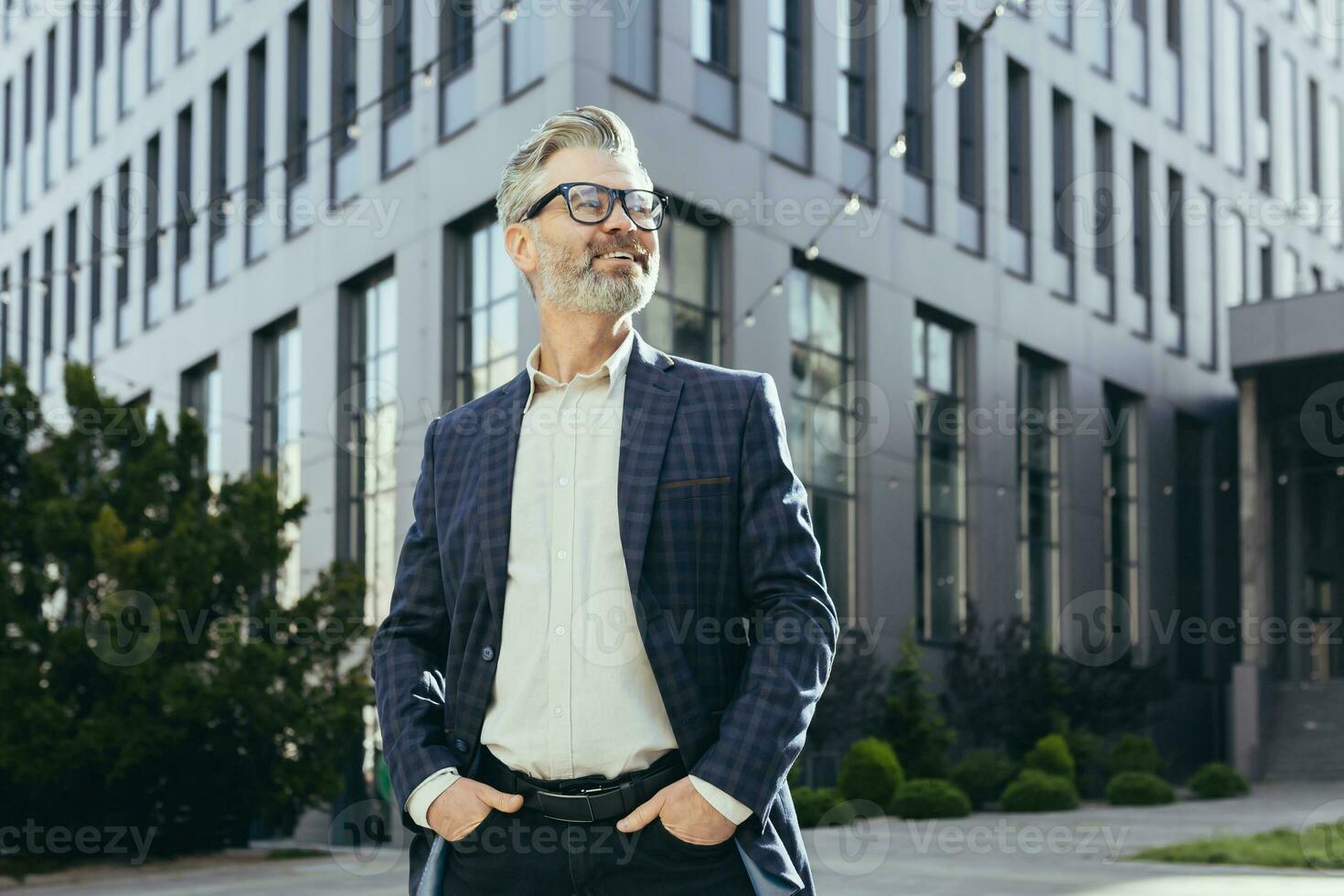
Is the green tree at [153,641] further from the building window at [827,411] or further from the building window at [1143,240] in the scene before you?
the building window at [1143,240]

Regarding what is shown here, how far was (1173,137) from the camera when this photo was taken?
111 feet

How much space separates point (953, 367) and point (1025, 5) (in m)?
7.06

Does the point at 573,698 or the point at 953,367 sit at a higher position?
the point at 953,367

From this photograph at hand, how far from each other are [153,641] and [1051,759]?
45.7 ft

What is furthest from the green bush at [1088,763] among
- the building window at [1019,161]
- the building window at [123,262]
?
the building window at [123,262]

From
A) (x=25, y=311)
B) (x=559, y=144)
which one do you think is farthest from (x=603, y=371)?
(x=25, y=311)

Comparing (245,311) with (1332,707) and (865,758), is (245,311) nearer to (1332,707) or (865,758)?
(865,758)

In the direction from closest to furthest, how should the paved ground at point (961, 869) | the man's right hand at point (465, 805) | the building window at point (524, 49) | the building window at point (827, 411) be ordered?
the man's right hand at point (465, 805) < the paved ground at point (961, 869) < the building window at point (524, 49) < the building window at point (827, 411)

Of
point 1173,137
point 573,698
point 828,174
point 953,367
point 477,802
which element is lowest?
point 477,802

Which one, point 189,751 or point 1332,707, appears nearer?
point 189,751

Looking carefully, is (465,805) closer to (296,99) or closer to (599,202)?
(599,202)

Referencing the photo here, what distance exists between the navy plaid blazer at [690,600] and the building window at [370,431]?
704 inches

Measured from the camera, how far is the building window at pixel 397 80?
21.0m

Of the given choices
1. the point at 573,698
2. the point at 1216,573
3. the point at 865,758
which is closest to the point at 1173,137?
the point at 1216,573
